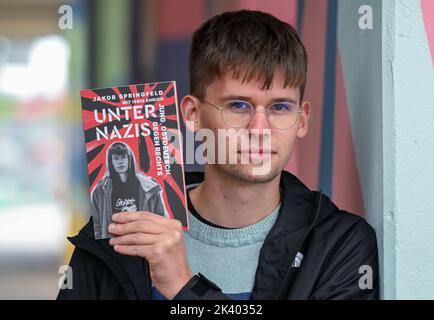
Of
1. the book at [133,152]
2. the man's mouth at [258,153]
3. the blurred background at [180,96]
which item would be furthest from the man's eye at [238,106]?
the blurred background at [180,96]

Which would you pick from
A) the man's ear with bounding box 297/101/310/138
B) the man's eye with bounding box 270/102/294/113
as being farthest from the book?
the man's ear with bounding box 297/101/310/138

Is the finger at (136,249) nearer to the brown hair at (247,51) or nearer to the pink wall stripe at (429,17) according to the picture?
the brown hair at (247,51)

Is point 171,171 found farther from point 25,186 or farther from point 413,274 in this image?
point 25,186

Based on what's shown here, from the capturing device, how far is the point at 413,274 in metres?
2.05

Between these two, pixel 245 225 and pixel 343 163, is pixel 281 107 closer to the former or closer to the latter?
pixel 245 225

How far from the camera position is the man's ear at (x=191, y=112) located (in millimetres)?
2423

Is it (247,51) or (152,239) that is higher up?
(247,51)

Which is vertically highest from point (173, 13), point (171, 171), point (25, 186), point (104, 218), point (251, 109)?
point (173, 13)

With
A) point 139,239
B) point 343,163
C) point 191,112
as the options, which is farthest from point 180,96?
point 139,239

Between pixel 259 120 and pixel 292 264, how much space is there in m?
0.43

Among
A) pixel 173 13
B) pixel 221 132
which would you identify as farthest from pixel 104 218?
pixel 173 13

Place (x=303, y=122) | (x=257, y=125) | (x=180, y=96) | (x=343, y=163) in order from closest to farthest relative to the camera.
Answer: (x=257, y=125)
(x=303, y=122)
(x=343, y=163)
(x=180, y=96)

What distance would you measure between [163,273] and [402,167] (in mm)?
711

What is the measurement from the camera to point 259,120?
2.19 metres
